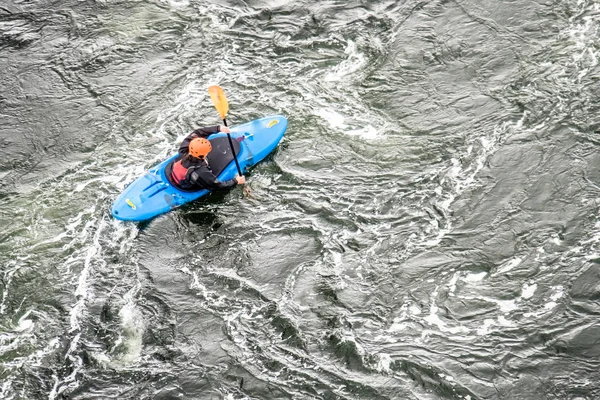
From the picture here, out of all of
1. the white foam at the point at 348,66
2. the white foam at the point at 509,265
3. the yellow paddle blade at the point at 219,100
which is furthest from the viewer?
the white foam at the point at 348,66

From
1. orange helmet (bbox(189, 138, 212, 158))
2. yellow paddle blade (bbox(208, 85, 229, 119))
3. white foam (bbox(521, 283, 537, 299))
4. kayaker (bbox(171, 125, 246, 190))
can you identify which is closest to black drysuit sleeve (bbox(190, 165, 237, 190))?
kayaker (bbox(171, 125, 246, 190))

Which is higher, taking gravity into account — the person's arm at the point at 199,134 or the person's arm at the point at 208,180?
the person's arm at the point at 199,134

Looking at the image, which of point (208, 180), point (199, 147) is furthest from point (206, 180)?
point (199, 147)

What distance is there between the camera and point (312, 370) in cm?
796

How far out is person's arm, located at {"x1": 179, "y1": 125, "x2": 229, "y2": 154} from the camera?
9.67 metres

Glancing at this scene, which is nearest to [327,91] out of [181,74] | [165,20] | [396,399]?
[181,74]

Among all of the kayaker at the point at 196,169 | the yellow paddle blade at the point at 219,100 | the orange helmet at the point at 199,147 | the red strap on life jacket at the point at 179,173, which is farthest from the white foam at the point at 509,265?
the red strap on life jacket at the point at 179,173

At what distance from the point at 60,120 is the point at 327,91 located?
14.8 feet

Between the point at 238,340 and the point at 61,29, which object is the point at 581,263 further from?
the point at 61,29

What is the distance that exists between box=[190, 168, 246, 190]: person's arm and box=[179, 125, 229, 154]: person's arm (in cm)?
46

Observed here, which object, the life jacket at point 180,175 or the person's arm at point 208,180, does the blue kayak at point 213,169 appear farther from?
the person's arm at point 208,180

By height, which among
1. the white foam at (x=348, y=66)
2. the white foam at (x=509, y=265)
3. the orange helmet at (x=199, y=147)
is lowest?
the orange helmet at (x=199, y=147)

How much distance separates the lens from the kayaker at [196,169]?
933cm

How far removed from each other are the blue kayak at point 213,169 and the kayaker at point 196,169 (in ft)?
0.61
